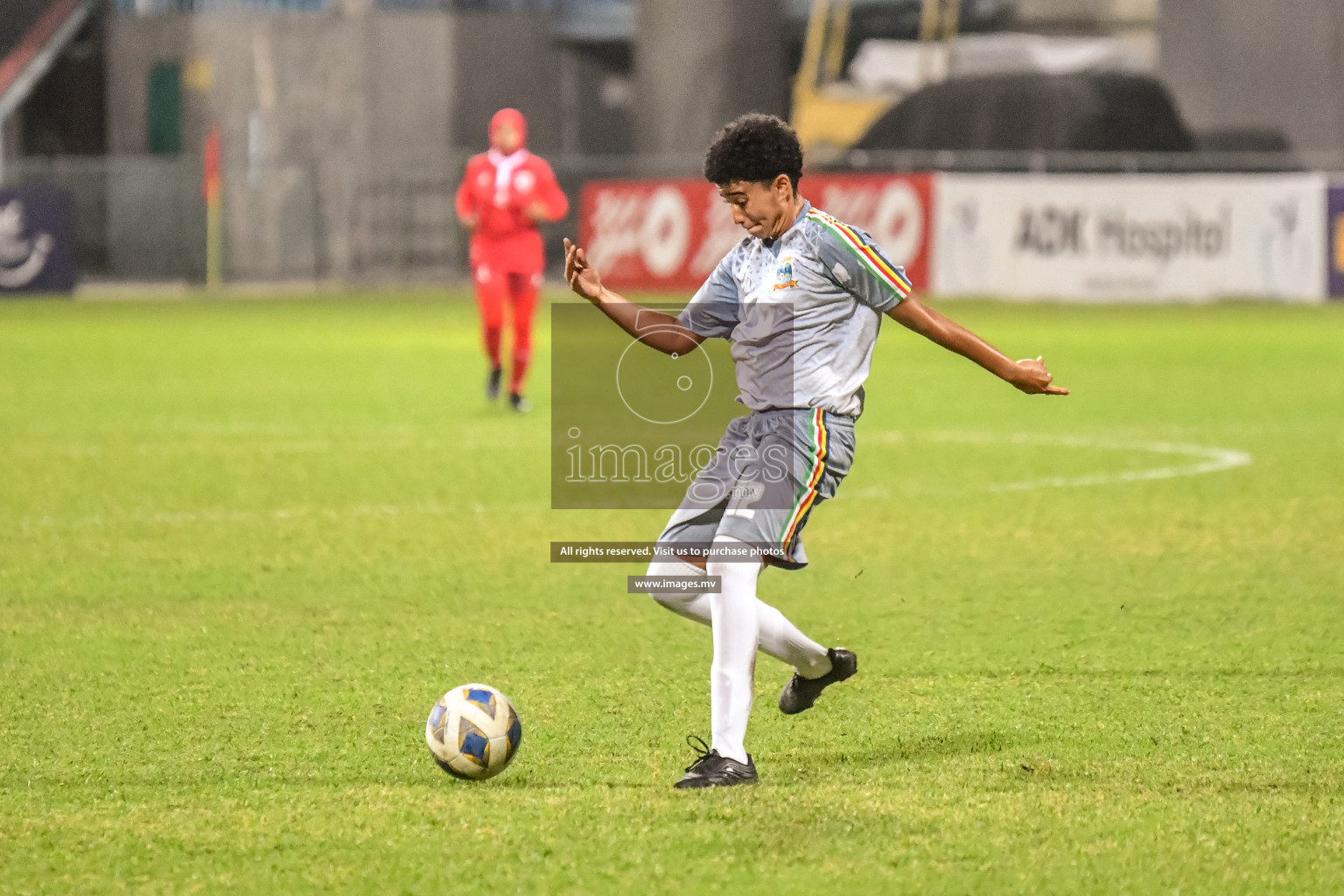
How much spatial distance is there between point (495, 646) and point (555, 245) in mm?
32200

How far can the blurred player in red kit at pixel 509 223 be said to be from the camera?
1515 centimetres

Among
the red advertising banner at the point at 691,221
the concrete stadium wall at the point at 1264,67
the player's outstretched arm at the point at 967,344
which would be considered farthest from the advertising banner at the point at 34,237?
the player's outstretched arm at the point at 967,344

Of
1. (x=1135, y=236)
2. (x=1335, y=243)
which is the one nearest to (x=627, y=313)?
(x=1135, y=236)

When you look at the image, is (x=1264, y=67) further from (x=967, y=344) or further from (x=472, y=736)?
(x=472, y=736)

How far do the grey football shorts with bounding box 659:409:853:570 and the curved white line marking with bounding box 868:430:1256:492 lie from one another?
5949mm

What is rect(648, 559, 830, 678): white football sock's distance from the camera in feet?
17.9

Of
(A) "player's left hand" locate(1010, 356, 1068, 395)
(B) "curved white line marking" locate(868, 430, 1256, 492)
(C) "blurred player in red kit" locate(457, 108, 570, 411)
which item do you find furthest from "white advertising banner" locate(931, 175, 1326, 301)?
(A) "player's left hand" locate(1010, 356, 1068, 395)

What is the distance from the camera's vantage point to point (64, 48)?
4191 centimetres

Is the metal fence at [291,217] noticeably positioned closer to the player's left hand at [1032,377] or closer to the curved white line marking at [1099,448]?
the curved white line marking at [1099,448]

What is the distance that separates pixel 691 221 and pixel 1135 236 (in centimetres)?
657

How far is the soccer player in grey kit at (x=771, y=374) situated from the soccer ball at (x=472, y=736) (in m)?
0.52

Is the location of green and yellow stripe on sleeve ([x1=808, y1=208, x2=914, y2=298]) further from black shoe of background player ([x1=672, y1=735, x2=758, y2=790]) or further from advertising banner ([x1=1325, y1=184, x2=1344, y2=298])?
advertising banner ([x1=1325, y1=184, x2=1344, y2=298])

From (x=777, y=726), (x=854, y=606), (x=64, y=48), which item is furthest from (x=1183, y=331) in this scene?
(x=64, y=48)

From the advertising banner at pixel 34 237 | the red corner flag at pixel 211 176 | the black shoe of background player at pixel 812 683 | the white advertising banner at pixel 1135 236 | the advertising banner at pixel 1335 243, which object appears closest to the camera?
the black shoe of background player at pixel 812 683
